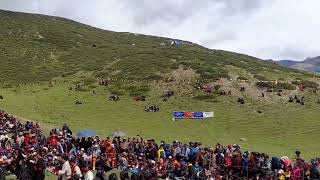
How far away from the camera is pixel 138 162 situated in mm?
27828

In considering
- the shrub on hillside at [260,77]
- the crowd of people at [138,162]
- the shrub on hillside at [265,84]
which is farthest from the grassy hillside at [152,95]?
the crowd of people at [138,162]

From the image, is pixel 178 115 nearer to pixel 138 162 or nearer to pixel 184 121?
pixel 184 121

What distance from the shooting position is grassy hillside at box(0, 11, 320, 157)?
179 ft

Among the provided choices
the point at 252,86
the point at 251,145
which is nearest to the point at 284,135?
the point at 251,145

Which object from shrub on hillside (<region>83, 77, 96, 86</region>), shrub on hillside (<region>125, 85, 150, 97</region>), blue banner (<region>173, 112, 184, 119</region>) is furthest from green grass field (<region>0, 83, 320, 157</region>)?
shrub on hillside (<region>83, 77, 96, 86</region>)

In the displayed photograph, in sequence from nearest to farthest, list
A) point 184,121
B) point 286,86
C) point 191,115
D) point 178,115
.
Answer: point 184,121
point 178,115
point 191,115
point 286,86

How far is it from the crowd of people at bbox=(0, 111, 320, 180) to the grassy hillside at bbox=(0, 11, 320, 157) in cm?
1588

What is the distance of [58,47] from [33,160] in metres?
107

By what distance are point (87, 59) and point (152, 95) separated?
3959 cm

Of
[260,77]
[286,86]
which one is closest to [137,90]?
[260,77]

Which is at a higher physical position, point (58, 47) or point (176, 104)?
point (58, 47)

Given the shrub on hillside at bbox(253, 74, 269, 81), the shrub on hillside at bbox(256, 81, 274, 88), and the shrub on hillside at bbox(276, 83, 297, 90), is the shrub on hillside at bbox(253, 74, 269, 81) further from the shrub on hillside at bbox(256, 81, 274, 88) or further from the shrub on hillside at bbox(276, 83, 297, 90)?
the shrub on hillside at bbox(276, 83, 297, 90)

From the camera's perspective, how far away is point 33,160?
883 inches

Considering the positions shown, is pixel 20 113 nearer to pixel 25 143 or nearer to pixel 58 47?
pixel 25 143
